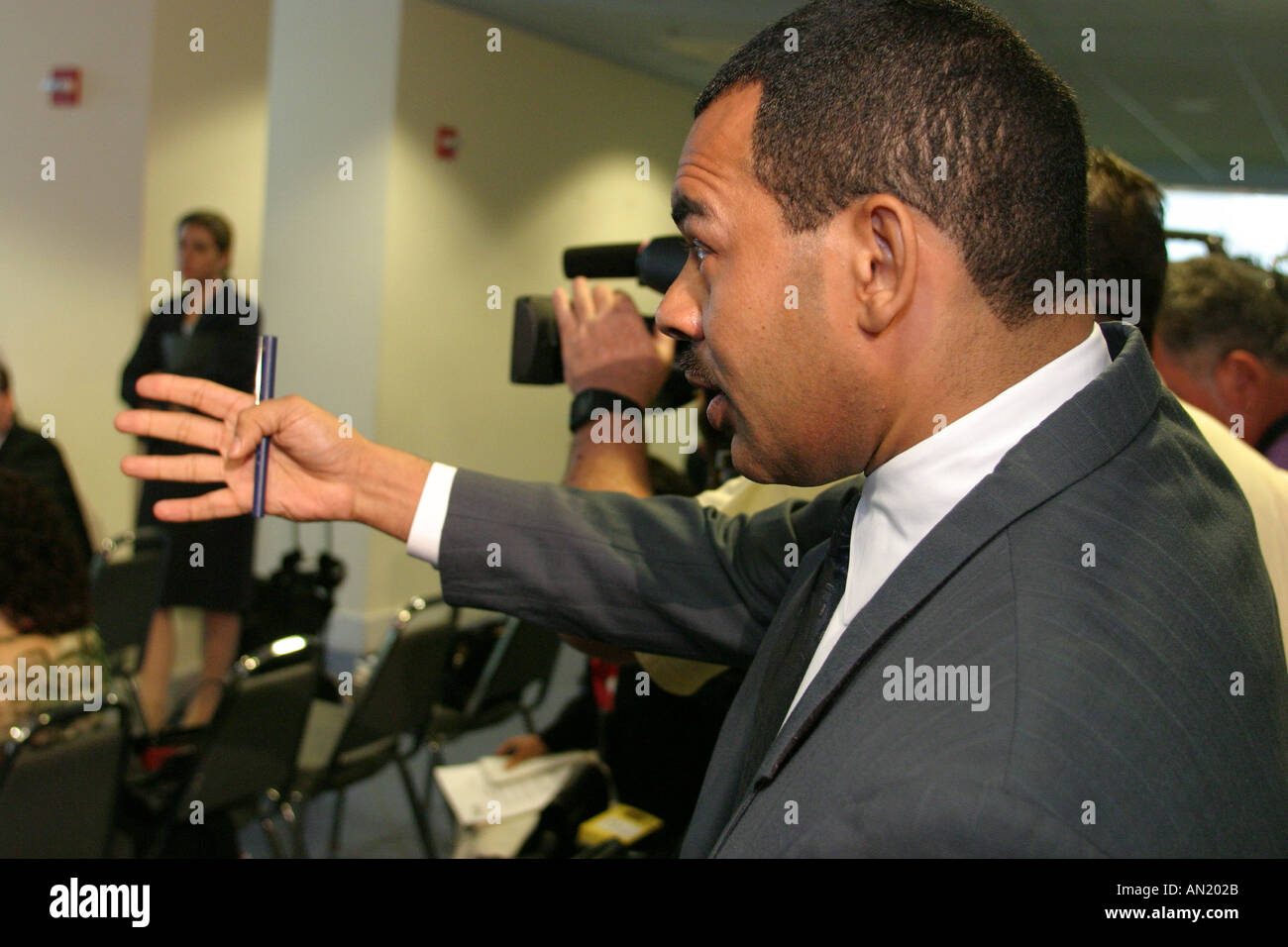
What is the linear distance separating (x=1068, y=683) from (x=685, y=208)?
0.40 metres

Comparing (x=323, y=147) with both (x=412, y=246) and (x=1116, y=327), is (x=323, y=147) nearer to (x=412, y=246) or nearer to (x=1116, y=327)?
(x=412, y=246)

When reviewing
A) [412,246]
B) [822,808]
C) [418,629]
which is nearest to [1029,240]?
[822,808]

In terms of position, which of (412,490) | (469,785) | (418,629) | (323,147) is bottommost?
(469,785)

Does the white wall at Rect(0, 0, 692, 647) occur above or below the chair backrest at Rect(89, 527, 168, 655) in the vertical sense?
above

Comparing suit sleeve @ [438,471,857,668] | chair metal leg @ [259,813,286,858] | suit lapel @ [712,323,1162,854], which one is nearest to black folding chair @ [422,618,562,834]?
chair metal leg @ [259,813,286,858]

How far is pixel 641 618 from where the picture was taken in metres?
1.03

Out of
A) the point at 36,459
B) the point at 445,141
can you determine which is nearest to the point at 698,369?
the point at 36,459

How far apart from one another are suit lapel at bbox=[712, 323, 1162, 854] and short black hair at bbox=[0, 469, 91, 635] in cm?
186

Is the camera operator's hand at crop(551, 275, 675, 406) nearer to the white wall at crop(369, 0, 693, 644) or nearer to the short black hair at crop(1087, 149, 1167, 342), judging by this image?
the short black hair at crop(1087, 149, 1167, 342)

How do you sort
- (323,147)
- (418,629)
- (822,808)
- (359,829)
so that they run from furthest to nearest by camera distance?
1. (323,147)
2. (359,829)
3. (418,629)
4. (822,808)

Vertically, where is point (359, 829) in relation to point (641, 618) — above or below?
below

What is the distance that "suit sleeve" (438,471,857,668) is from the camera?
1.01 m

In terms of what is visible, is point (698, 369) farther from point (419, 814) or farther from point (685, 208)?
point (419, 814)
